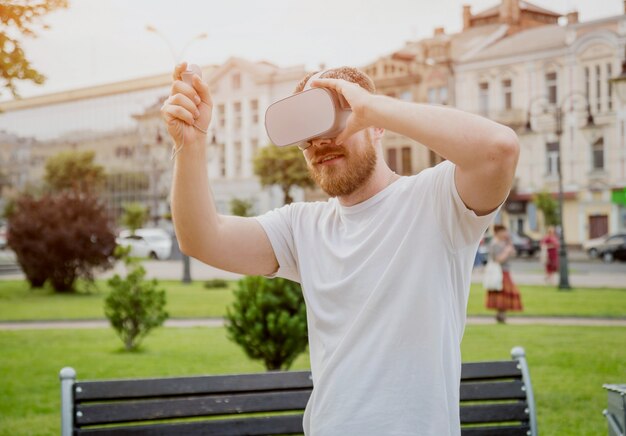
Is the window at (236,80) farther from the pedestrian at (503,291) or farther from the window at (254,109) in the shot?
the pedestrian at (503,291)

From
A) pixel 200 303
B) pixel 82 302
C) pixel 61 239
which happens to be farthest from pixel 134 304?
pixel 61 239

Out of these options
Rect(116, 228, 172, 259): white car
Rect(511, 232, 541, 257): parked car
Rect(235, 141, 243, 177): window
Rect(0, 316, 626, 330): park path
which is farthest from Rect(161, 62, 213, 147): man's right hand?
Rect(235, 141, 243, 177): window

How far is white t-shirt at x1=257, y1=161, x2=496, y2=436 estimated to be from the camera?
6.72 ft

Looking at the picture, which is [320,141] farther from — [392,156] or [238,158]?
[238,158]

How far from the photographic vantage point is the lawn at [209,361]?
696 centimetres

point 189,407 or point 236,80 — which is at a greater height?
point 236,80

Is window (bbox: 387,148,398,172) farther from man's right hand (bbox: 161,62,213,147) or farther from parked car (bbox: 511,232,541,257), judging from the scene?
man's right hand (bbox: 161,62,213,147)

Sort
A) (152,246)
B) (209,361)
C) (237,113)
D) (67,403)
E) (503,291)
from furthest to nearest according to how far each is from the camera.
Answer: (237,113), (152,246), (503,291), (209,361), (67,403)

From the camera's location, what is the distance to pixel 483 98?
44.1 metres

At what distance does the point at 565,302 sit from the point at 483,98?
27.8 metres

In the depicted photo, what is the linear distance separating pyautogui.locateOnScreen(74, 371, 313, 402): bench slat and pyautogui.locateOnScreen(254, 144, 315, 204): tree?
43.2 m

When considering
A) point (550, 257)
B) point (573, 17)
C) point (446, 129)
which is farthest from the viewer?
point (573, 17)

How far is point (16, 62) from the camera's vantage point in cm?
658

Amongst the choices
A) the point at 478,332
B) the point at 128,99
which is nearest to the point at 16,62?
the point at 478,332
